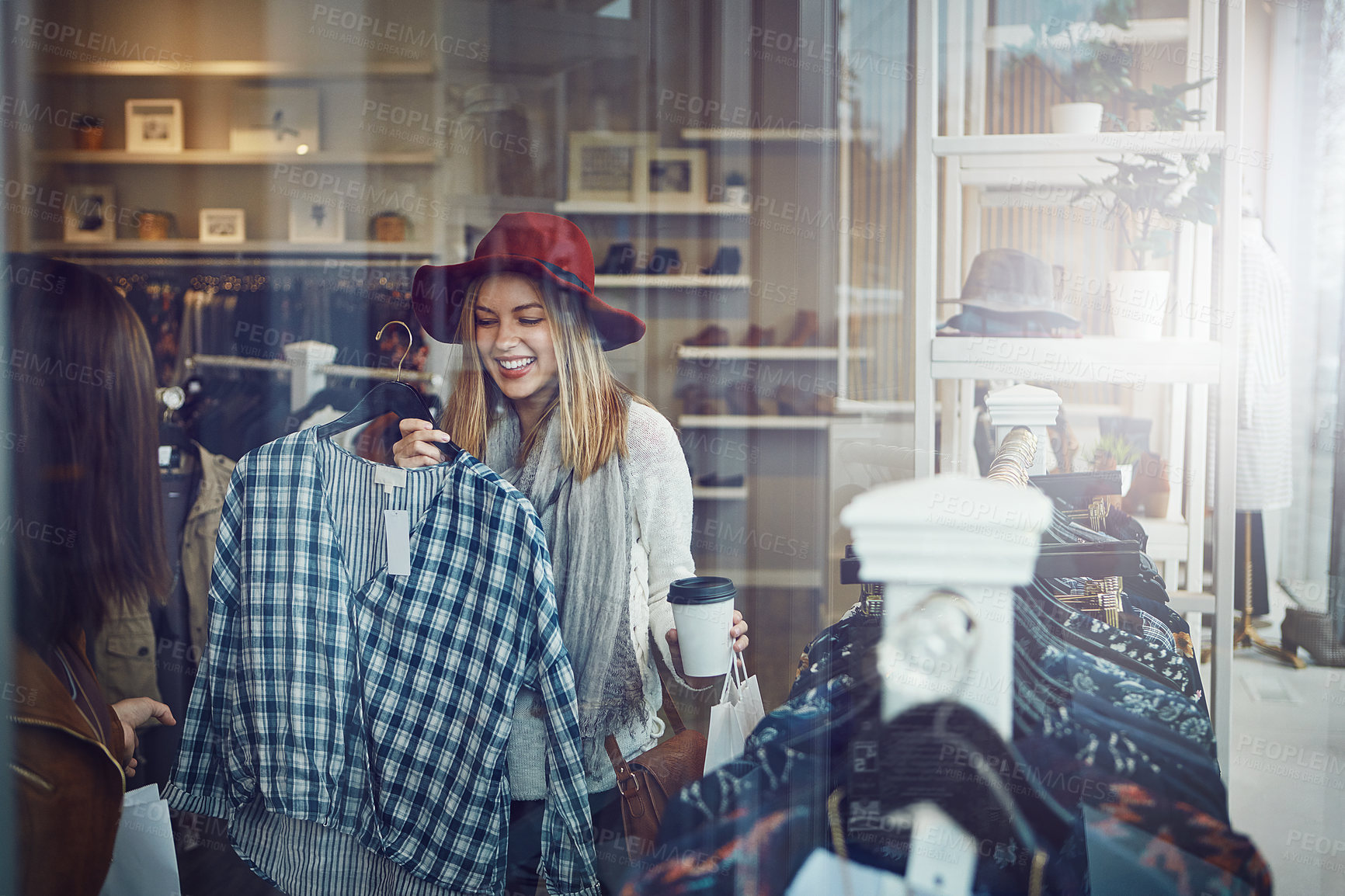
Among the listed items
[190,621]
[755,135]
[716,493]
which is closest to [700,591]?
[716,493]

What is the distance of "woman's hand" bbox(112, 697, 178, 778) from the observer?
1396mm

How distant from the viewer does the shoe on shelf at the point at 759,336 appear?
1.34m

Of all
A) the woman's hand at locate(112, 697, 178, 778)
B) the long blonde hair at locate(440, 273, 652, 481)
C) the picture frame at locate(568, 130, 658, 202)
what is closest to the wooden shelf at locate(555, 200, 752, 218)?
the picture frame at locate(568, 130, 658, 202)

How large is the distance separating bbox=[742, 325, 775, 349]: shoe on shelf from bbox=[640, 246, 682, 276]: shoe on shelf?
0.15m

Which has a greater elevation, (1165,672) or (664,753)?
(1165,672)

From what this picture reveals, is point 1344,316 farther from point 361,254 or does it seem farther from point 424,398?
point 361,254

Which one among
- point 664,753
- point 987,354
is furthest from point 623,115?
point 664,753

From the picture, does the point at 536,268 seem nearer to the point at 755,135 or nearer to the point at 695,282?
the point at 695,282

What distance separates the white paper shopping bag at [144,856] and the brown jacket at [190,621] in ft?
0.61

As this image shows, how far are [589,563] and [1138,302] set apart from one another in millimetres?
909

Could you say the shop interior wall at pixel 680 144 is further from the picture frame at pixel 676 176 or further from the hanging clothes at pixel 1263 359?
the hanging clothes at pixel 1263 359

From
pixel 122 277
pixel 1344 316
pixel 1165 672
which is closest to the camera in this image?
pixel 1165 672

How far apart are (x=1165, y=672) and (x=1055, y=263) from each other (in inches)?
24.2

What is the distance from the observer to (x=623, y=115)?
133 centimetres
